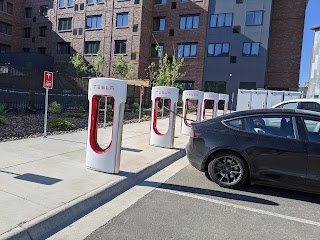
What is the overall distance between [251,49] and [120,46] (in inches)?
608

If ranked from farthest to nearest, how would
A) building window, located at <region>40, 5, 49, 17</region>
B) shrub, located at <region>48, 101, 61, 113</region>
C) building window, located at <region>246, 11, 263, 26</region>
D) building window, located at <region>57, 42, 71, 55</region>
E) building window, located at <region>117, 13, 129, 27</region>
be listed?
building window, located at <region>40, 5, 49, 17</region>, building window, located at <region>57, 42, 71, 55</region>, building window, located at <region>117, 13, 129, 27</region>, building window, located at <region>246, 11, 263, 26</region>, shrub, located at <region>48, 101, 61, 113</region>

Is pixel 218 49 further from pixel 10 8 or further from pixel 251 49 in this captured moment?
pixel 10 8

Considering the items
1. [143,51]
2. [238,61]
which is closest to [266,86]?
[238,61]

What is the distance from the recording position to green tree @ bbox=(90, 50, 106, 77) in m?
32.3

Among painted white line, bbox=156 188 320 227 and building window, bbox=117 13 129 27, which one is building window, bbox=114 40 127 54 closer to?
building window, bbox=117 13 129 27

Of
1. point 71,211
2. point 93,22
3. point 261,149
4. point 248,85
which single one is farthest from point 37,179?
point 93,22

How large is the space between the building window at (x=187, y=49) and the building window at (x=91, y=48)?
10636mm

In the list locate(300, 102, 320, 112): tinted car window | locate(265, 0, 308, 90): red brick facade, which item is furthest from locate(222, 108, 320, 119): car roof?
locate(265, 0, 308, 90): red brick facade

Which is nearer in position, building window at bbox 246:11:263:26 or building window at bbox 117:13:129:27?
building window at bbox 246:11:263:26

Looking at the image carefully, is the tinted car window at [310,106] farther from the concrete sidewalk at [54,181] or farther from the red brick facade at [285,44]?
the red brick facade at [285,44]

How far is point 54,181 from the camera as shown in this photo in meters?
4.59

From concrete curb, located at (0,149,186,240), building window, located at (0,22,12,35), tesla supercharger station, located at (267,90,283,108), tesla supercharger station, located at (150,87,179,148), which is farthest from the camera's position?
building window, located at (0,22,12,35)

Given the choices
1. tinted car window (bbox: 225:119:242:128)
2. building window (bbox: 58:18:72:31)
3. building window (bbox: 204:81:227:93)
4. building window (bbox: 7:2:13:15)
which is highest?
building window (bbox: 7:2:13:15)

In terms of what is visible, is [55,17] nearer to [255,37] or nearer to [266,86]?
[255,37]
